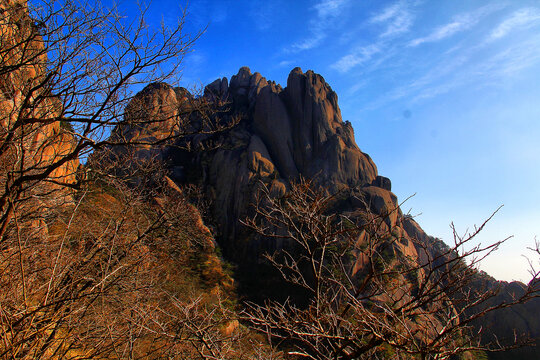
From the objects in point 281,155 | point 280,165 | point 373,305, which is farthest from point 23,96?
point 281,155

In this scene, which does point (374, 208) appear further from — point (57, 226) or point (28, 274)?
point (28, 274)

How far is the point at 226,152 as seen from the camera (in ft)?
99.5

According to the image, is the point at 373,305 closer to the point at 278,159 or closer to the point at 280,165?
the point at 280,165

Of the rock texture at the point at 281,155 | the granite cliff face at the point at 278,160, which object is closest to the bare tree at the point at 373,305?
the granite cliff face at the point at 278,160

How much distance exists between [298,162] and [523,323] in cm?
2272

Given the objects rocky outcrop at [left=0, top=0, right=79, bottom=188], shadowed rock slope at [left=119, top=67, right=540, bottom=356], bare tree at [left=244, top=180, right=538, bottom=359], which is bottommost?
bare tree at [left=244, top=180, right=538, bottom=359]

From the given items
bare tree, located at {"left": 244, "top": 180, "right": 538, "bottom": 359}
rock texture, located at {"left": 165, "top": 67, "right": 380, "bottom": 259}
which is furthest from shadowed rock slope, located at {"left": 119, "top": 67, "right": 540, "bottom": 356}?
bare tree, located at {"left": 244, "top": 180, "right": 538, "bottom": 359}

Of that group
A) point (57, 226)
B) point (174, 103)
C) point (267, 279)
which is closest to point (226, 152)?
point (267, 279)

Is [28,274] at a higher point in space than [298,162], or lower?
lower

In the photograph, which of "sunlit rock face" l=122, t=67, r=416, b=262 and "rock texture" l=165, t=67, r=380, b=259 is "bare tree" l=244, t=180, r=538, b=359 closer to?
"sunlit rock face" l=122, t=67, r=416, b=262

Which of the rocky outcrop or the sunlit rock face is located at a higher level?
the sunlit rock face

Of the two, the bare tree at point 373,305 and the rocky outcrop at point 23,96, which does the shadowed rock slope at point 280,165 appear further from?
the bare tree at point 373,305

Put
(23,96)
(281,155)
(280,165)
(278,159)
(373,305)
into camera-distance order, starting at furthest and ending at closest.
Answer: (278,159), (281,155), (280,165), (23,96), (373,305)

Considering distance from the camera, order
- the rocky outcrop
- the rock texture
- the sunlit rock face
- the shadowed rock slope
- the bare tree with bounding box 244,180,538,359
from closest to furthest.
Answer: the bare tree with bounding box 244,180,538,359 < the rocky outcrop < the shadowed rock slope < the sunlit rock face < the rock texture
